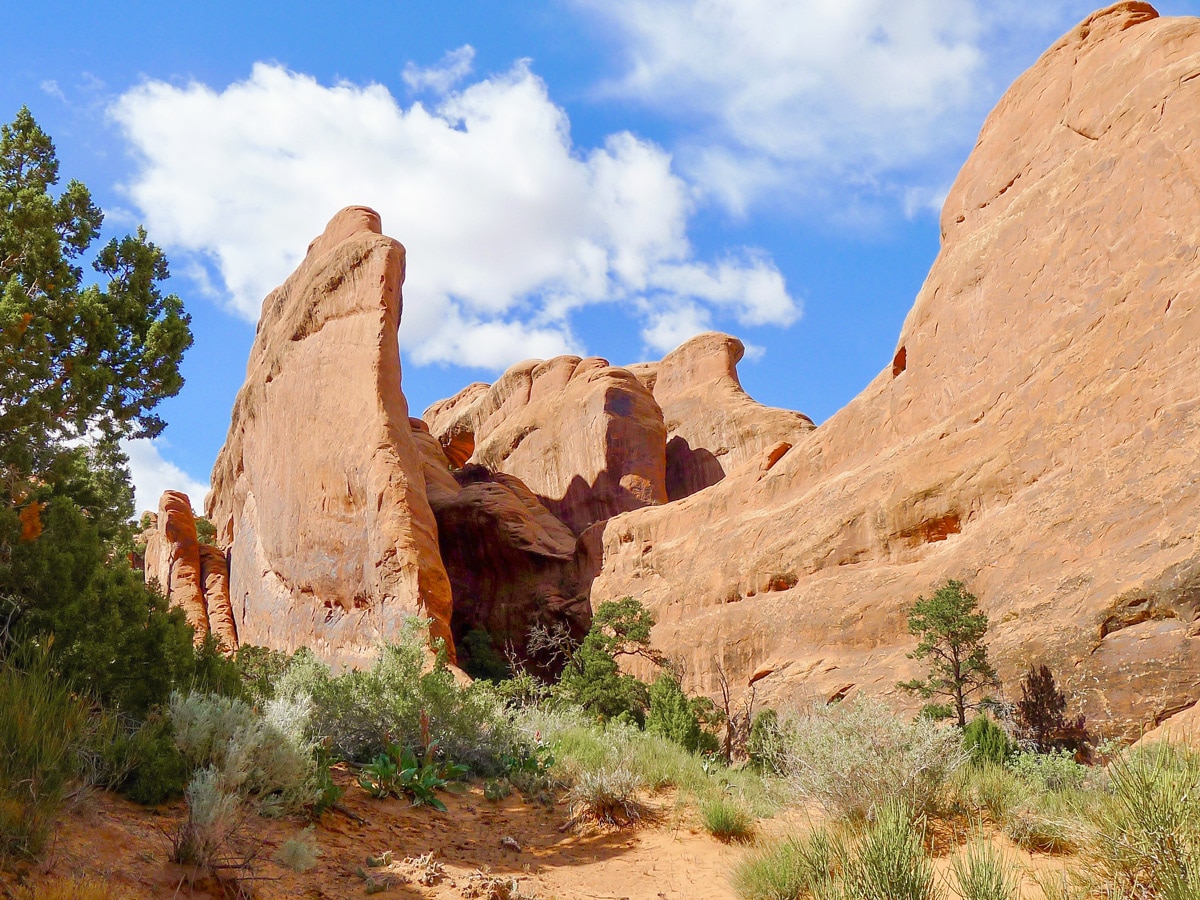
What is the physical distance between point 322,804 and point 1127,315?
15.3 metres

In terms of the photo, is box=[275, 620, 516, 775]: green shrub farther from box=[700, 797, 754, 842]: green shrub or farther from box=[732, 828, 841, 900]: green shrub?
box=[732, 828, 841, 900]: green shrub

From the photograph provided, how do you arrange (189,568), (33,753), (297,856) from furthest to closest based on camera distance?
(189,568) → (297,856) → (33,753)

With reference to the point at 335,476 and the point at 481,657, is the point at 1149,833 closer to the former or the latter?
the point at 335,476

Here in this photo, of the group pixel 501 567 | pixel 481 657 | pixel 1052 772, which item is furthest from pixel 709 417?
pixel 1052 772

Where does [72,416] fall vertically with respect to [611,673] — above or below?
above

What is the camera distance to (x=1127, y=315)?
15.2 meters

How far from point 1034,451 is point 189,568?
32.9 metres

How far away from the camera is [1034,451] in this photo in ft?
53.0

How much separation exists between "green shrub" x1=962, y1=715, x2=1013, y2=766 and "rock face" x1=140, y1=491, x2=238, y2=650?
28.8 metres

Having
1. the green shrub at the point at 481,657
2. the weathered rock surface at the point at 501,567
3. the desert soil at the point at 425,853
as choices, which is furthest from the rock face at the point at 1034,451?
the weathered rock surface at the point at 501,567

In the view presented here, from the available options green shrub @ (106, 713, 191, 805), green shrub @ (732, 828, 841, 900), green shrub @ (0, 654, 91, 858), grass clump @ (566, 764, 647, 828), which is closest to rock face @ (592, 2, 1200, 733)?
grass clump @ (566, 764, 647, 828)

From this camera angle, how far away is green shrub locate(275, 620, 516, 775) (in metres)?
10.2

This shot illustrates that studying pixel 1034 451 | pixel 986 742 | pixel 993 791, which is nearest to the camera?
pixel 993 791

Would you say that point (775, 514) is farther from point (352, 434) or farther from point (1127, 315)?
point (352, 434)
